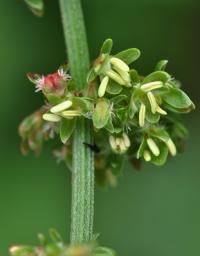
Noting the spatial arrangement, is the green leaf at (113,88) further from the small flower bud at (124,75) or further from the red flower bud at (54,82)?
the red flower bud at (54,82)

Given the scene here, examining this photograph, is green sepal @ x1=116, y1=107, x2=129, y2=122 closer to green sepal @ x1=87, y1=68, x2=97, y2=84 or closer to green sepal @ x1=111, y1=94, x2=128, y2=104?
green sepal @ x1=111, y1=94, x2=128, y2=104

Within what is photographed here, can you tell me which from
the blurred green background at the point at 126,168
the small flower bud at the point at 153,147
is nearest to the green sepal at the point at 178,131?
the small flower bud at the point at 153,147

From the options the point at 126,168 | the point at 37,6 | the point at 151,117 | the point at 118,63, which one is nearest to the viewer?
the point at 37,6

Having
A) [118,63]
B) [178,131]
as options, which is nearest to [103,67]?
[118,63]

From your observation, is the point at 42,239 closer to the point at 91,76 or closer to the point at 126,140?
the point at 126,140

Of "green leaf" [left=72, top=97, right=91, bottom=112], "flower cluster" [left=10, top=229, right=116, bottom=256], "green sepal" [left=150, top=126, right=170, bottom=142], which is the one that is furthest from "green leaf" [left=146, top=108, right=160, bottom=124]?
"flower cluster" [left=10, top=229, right=116, bottom=256]

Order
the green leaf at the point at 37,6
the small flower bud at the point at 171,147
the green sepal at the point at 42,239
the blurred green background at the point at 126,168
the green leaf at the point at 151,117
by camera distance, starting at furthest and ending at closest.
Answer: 1. the blurred green background at the point at 126,168
2. the small flower bud at the point at 171,147
3. the green leaf at the point at 151,117
4. the green leaf at the point at 37,6
5. the green sepal at the point at 42,239

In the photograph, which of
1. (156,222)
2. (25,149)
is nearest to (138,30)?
(156,222)
